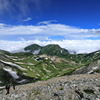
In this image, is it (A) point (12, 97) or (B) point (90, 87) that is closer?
(B) point (90, 87)

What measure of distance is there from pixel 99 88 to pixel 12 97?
1857 centimetres

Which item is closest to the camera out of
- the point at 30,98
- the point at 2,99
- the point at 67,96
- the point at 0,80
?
the point at 67,96

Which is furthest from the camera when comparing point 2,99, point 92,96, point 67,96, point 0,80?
point 0,80

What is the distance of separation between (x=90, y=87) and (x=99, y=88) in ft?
5.75

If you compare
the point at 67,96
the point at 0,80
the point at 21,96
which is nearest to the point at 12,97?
the point at 21,96

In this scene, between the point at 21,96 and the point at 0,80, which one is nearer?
the point at 21,96

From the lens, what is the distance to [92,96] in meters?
28.4

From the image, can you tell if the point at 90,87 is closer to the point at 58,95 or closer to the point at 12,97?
the point at 58,95

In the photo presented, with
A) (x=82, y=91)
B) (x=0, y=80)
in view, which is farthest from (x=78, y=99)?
(x=0, y=80)

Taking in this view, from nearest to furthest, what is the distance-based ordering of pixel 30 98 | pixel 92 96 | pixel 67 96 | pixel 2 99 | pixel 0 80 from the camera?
pixel 92 96
pixel 67 96
pixel 30 98
pixel 2 99
pixel 0 80

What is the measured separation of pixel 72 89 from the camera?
3281 centimetres

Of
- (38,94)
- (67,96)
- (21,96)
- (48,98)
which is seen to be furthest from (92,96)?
(21,96)

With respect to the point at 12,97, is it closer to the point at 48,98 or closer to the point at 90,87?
the point at 48,98

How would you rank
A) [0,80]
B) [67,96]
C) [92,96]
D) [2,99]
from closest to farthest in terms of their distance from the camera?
[92,96], [67,96], [2,99], [0,80]
